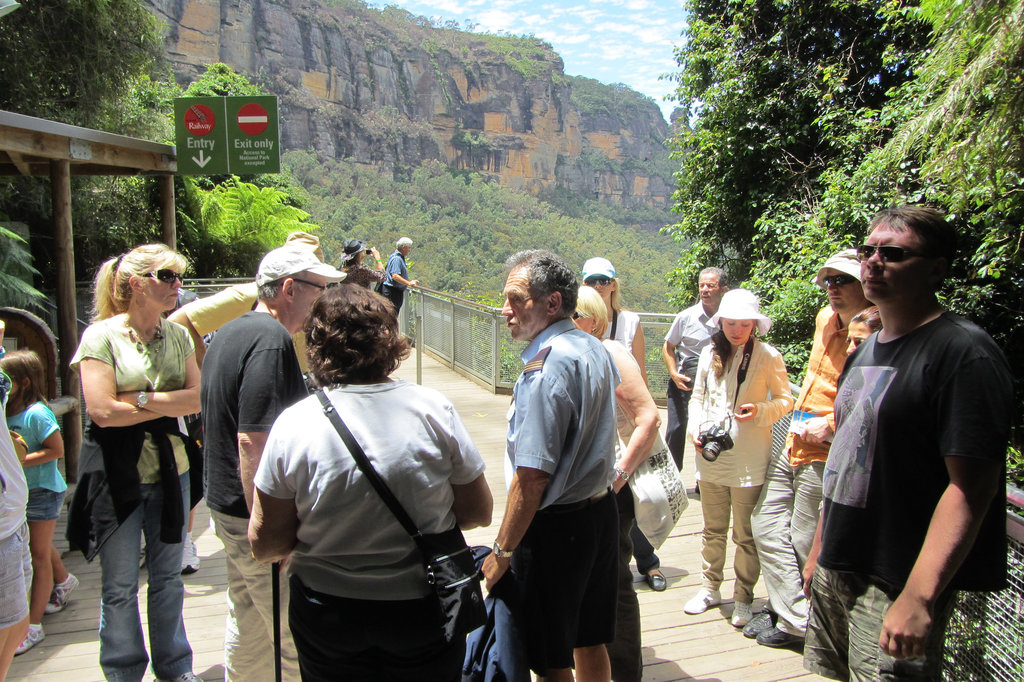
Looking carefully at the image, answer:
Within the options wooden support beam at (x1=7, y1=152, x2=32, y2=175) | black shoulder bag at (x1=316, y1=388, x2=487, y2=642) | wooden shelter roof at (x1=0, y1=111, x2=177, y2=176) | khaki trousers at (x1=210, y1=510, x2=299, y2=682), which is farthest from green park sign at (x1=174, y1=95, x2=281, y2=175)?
black shoulder bag at (x1=316, y1=388, x2=487, y2=642)

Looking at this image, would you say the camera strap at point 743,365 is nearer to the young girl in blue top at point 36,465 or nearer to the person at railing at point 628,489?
the person at railing at point 628,489

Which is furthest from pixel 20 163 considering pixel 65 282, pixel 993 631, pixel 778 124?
pixel 778 124

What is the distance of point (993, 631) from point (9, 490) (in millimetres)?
3308

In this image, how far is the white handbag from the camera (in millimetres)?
3072

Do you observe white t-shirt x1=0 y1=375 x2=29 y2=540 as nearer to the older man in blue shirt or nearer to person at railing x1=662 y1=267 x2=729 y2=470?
the older man in blue shirt

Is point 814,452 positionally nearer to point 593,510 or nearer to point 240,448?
point 593,510

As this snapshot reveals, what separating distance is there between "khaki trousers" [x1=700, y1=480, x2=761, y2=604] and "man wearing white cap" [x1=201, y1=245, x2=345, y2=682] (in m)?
2.17

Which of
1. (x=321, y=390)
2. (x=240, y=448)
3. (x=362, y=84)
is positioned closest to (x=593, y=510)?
(x=321, y=390)

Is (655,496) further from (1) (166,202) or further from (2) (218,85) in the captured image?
(2) (218,85)

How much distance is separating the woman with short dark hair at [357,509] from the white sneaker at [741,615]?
2.14 m

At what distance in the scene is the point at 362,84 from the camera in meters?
89.3

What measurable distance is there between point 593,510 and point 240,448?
1.15m

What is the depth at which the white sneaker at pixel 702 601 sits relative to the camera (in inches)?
152

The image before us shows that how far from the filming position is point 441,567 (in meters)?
1.95
